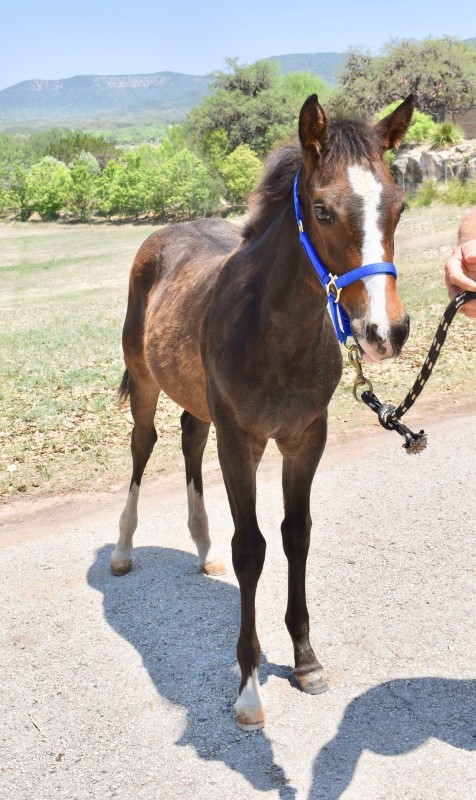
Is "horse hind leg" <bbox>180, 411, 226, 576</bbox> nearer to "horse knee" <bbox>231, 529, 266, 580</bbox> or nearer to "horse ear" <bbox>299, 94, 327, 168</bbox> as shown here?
"horse knee" <bbox>231, 529, 266, 580</bbox>

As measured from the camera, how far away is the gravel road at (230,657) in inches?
126

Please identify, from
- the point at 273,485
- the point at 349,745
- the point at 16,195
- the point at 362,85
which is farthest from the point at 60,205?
the point at 349,745

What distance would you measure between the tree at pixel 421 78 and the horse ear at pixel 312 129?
1833 inches

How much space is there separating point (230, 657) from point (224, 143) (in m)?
50.3

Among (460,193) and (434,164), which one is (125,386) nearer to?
(460,193)

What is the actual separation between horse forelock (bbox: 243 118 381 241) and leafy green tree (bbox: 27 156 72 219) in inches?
1815

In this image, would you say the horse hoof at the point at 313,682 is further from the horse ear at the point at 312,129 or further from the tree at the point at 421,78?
the tree at the point at 421,78

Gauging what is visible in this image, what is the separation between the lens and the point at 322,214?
264cm

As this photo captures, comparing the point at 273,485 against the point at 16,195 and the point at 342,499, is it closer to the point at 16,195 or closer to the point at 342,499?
the point at 342,499

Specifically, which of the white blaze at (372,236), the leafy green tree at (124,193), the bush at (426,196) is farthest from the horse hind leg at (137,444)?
the leafy green tree at (124,193)

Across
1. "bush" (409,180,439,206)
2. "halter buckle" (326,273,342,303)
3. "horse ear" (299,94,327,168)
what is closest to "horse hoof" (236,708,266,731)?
"halter buckle" (326,273,342,303)

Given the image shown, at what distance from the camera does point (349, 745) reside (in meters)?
3.30

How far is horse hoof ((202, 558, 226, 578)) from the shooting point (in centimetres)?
492

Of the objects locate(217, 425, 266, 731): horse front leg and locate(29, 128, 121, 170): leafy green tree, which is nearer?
locate(217, 425, 266, 731): horse front leg
